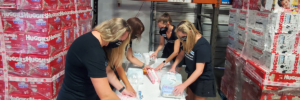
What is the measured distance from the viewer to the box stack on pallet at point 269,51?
246cm

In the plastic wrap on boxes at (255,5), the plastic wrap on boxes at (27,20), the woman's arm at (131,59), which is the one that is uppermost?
the plastic wrap on boxes at (255,5)

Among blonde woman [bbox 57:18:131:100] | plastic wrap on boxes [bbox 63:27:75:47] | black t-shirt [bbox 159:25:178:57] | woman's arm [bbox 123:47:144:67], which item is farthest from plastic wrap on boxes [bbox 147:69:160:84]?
plastic wrap on boxes [bbox 63:27:75:47]

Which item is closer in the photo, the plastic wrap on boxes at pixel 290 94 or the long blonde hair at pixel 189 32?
the long blonde hair at pixel 189 32

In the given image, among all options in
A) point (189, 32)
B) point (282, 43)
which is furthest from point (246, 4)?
point (189, 32)

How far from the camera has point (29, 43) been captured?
2516 mm

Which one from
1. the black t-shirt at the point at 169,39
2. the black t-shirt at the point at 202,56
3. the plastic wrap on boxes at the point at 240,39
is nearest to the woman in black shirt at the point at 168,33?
the black t-shirt at the point at 169,39

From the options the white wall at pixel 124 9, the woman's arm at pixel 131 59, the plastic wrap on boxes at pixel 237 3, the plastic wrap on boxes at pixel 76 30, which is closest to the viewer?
the woman's arm at pixel 131 59

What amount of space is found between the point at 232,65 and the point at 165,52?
4.23ft

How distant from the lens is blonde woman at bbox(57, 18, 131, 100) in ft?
4.62

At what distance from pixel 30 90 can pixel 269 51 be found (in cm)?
293

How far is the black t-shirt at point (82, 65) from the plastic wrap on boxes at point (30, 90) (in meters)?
1.14

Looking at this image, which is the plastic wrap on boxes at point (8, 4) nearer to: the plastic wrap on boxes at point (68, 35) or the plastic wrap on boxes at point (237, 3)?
the plastic wrap on boxes at point (68, 35)

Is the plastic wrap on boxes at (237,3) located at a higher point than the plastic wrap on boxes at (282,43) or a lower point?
higher

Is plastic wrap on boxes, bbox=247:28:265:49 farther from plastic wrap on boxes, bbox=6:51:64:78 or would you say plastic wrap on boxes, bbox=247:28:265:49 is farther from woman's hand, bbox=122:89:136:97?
plastic wrap on boxes, bbox=6:51:64:78
